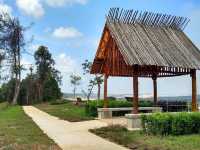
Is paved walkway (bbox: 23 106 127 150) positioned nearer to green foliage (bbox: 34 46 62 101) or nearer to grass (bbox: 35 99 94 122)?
grass (bbox: 35 99 94 122)

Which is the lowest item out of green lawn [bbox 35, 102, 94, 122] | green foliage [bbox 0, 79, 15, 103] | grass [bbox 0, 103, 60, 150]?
grass [bbox 0, 103, 60, 150]

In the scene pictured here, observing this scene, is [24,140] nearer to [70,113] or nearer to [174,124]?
[174,124]

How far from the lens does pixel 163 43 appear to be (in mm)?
22422

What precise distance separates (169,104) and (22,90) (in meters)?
36.6

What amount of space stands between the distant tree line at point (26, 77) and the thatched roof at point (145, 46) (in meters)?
26.8

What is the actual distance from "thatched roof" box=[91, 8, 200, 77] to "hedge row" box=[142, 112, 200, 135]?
388 centimetres

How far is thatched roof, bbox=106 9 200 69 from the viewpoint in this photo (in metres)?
20.5

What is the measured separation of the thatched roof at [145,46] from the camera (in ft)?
67.4

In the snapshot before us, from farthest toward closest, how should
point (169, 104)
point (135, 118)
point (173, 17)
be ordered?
point (169, 104)
point (173, 17)
point (135, 118)

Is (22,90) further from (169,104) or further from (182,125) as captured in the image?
(182,125)

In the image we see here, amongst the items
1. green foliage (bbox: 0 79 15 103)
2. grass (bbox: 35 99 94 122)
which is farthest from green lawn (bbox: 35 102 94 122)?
green foliage (bbox: 0 79 15 103)

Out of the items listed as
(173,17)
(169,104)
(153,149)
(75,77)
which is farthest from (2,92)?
(153,149)

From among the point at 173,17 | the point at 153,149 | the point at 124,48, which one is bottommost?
the point at 153,149

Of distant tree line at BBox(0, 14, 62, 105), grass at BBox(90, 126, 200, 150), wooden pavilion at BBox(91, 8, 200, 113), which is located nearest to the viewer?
grass at BBox(90, 126, 200, 150)
